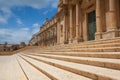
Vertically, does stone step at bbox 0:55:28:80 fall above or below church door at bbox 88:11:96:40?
below

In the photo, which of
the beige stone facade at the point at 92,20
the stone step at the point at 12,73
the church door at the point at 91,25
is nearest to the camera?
the stone step at the point at 12,73

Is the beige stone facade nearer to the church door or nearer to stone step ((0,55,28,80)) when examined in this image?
the church door

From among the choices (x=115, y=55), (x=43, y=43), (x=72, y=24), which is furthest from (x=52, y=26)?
(x=115, y=55)

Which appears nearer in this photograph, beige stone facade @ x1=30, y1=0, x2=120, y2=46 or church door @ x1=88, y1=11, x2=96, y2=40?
beige stone facade @ x1=30, y1=0, x2=120, y2=46

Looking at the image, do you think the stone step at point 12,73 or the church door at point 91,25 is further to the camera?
the church door at point 91,25

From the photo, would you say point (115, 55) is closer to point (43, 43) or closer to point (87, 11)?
point (87, 11)

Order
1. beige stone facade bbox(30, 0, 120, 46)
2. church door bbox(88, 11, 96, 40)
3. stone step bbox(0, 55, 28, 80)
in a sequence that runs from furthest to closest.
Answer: church door bbox(88, 11, 96, 40), beige stone facade bbox(30, 0, 120, 46), stone step bbox(0, 55, 28, 80)

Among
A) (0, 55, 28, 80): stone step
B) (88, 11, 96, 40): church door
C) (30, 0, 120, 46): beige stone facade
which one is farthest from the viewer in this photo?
(88, 11, 96, 40): church door

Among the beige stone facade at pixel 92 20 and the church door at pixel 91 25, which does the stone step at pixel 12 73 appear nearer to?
the beige stone facade at pixel 92 20

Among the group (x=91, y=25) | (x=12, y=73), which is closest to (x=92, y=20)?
(x=91, y=25)

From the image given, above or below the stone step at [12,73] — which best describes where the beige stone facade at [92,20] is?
above

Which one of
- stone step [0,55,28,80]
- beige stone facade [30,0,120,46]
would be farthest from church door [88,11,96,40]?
stone step [0,55,28,80]

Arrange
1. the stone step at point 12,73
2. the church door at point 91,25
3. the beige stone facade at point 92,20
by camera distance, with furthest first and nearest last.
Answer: the church door at point 91,25
the beige stone facade at point 92,20
the stone step at point 12,73

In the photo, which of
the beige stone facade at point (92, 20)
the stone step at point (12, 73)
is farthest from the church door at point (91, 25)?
the stone step at point (12, 73)
